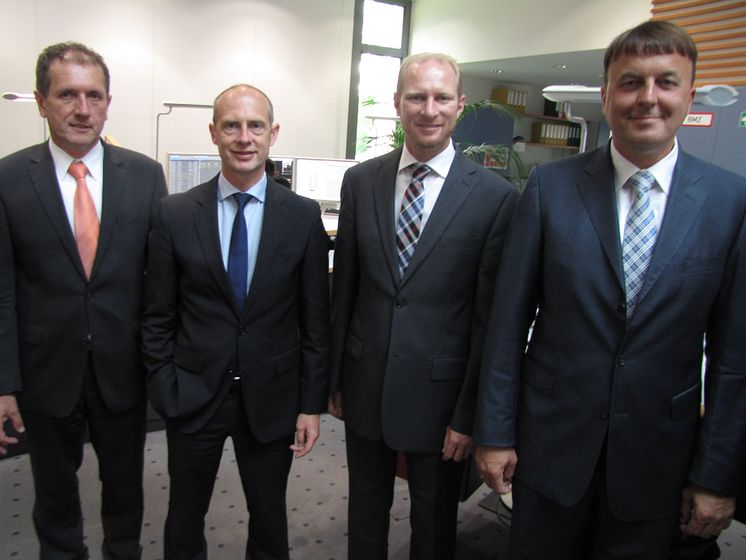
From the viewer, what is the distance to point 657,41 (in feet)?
4.06

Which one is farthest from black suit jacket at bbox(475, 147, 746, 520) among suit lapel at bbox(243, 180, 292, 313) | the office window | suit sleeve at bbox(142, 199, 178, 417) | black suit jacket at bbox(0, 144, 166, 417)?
the office window

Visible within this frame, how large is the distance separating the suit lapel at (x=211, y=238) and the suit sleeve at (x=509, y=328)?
69 cm

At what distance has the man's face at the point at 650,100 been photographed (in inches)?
48.7

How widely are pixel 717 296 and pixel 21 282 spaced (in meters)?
1.79

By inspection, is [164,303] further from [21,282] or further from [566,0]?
[566,0]

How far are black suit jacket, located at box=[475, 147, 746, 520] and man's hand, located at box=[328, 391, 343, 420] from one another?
0.53 meters

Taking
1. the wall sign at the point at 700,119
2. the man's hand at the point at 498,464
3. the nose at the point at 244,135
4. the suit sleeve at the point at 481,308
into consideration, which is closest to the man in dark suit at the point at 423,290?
the suit sleeve at the point at 481,308

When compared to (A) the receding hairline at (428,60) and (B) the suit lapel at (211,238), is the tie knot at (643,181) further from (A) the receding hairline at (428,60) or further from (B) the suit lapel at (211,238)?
(B) the suit lapel at (211,238)

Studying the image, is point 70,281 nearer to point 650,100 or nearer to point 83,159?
point 83,159

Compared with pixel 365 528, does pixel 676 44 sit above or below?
above

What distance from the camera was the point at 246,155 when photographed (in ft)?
5.20

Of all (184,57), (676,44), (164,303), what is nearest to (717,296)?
(676,44)

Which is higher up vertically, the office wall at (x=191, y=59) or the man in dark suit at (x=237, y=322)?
the office wall at (x=191, y=59)

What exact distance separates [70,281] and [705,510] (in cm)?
170
